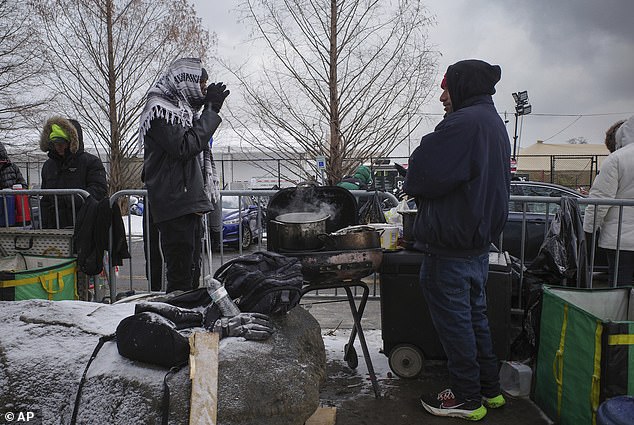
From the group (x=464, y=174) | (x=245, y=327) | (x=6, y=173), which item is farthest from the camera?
(x=6, y=173)

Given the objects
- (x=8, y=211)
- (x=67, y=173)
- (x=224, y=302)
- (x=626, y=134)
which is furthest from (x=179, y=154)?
(x=626, y=134)

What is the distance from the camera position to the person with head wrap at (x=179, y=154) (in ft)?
11.2

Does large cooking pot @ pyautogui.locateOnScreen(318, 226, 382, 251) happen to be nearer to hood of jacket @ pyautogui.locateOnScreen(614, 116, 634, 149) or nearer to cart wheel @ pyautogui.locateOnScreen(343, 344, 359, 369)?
cart wheel @ pyautogui.locateOnScreen(343, 344, 359, 369)

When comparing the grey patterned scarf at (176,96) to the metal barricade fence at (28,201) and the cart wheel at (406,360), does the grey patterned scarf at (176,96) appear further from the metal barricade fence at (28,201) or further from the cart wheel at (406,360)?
the cart wheel at (406,360)

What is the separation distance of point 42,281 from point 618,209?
513 cm

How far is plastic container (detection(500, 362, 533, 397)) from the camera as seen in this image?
3.44 metres

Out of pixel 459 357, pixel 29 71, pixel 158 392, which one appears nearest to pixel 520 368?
pixel 459 357

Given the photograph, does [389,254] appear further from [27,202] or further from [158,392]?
[27,202]

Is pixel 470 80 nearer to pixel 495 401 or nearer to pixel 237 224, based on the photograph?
pixel 495 401

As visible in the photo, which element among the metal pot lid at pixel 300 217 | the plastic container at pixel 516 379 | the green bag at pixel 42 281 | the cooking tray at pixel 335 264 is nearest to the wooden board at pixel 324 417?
the cooking tray at pixel 335 264

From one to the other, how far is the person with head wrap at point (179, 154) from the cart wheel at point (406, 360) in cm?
162

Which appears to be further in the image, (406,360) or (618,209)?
(618,209)

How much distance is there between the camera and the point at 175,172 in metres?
3.54

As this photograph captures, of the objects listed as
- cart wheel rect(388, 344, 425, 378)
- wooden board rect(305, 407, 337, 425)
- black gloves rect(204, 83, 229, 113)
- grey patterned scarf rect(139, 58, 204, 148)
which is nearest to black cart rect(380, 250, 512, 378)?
cart wheel rect(388, 344, 425, 378)
